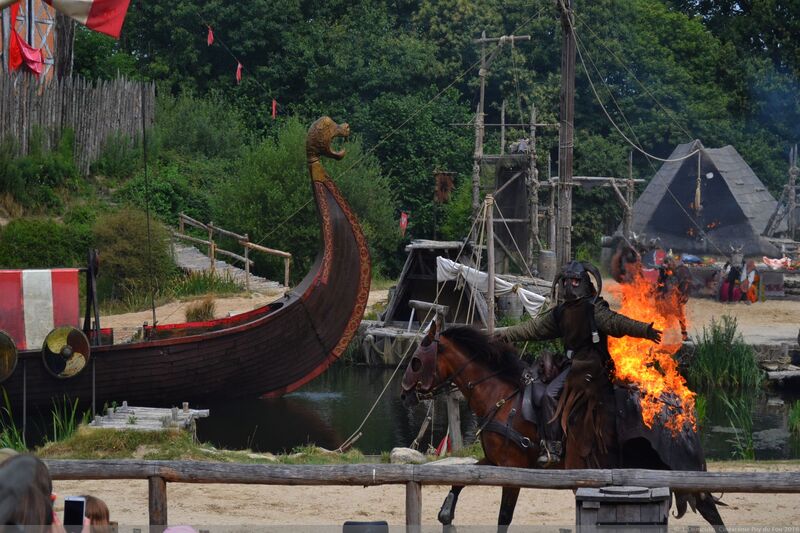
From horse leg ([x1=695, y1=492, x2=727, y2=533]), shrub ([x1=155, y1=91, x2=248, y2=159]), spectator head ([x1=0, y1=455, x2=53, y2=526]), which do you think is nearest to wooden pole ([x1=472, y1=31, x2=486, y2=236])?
shrub ([x1=155, y1=91, x2=248, y2=159])

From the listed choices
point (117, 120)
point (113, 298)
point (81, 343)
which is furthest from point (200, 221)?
point (81, 343)

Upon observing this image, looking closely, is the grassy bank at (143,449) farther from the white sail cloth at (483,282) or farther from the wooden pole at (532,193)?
the wooden pole at (532,193)

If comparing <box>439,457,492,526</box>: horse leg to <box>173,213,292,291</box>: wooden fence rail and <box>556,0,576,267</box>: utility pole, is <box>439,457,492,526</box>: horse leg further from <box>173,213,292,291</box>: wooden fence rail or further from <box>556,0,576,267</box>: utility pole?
<box>173,213,292,291</box>: wooden fence rail

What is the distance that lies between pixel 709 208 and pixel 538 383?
25.2m

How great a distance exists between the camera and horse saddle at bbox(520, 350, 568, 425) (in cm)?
803

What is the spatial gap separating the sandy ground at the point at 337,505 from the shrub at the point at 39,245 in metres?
14.1

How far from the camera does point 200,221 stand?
94.8ft

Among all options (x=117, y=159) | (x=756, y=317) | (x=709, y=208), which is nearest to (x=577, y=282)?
(x=756, y=317)

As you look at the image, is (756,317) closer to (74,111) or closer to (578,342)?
(74,111)

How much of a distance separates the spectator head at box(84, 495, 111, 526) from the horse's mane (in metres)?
3.40

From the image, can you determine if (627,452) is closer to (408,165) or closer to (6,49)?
(6,49)

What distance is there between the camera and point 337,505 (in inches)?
360

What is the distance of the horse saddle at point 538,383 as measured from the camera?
26.3ft

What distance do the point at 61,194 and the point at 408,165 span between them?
10.5 meters
